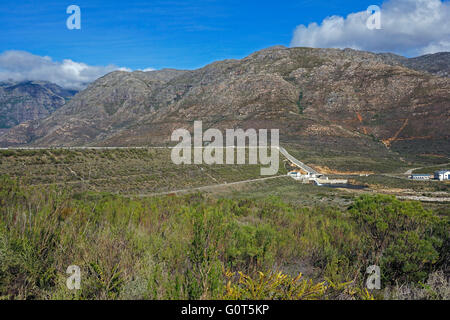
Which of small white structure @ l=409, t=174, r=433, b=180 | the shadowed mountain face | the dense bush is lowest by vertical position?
small white structure @ l=409, t=174, r=433, b=180

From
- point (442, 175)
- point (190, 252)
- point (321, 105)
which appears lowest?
point (442, 175)

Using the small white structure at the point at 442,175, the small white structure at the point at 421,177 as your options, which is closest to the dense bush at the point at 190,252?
the small white structure at the point at 421,177

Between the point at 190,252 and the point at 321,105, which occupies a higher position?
the point at 321,105

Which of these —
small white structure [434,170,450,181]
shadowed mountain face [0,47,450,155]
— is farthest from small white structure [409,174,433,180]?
shadowed mountain face [0,47,450,155]

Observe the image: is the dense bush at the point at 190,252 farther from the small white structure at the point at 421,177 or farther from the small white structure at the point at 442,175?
the small white structure at the point at 442,175

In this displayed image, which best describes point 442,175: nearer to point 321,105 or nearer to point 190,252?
point 321,105

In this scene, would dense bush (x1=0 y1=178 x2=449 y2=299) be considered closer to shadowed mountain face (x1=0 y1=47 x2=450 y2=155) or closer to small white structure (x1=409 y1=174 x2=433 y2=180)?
small white structure (x1=409 y1=174 x2=433 y2=180)

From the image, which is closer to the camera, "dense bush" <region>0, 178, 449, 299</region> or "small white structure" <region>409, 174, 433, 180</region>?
"dense bush" <region>0, 178, 449, 299</region>

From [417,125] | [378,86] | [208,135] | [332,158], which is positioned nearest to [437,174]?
[332,158]

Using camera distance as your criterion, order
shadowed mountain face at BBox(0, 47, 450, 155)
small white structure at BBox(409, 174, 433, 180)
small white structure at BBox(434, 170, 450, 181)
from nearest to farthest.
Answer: small white structure at BBox(409, 174, 433, 180), small white structure at BBox(434, 170, 450, 181), shadowed mountain face at BBox(0, 47, 450, 155)

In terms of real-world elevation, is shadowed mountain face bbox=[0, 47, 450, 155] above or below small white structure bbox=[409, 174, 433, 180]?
above

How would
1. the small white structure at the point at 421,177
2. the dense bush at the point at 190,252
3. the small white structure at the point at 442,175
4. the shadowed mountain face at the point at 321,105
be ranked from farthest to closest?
Answer: 1. the shadowed mountain face at the point at 321,105
2. the small white structure at the point at 442,175
3. the small white structure at the point at 421,177
4. the dense bush at the point at 190,252

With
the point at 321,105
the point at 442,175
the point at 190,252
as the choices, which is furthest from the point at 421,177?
the point at 190,252
